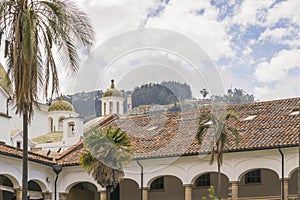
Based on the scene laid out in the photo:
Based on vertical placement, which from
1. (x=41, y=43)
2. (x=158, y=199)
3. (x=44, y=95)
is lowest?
(x=158, y=199)

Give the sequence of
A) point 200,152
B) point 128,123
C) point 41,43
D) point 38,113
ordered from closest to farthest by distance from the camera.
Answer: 1. point 41,43
2. point 200,152
3. point 128,123
4. point 38,113

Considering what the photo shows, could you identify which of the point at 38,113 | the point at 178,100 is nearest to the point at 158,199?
the point at 178,100

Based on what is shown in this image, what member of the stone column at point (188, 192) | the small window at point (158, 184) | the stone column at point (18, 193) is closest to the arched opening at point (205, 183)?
the stone column at point (188, 192)

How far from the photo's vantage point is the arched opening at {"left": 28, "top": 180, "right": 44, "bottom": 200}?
1561 inches

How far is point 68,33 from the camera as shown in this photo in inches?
862

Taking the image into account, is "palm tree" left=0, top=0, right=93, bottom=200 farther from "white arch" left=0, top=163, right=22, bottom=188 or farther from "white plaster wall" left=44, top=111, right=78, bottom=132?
"white plaster wall" left=44, top=111, right=78, bottom=132

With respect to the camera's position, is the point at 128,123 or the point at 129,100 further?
the point at 128,123

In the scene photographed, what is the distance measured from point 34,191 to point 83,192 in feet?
12.8

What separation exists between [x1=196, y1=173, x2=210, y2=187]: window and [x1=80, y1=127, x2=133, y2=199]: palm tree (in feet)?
27.2

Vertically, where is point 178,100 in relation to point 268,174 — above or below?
above

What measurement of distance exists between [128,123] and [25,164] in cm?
2466

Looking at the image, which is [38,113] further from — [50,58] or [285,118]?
[50,58]

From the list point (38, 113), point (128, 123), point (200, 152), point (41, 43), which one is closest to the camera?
point (41, 43)

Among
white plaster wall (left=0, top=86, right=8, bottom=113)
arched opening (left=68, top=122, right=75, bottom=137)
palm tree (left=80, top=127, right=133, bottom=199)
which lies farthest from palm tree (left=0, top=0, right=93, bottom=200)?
arched opening (left=68, top=122, right=75, bottom=137)
